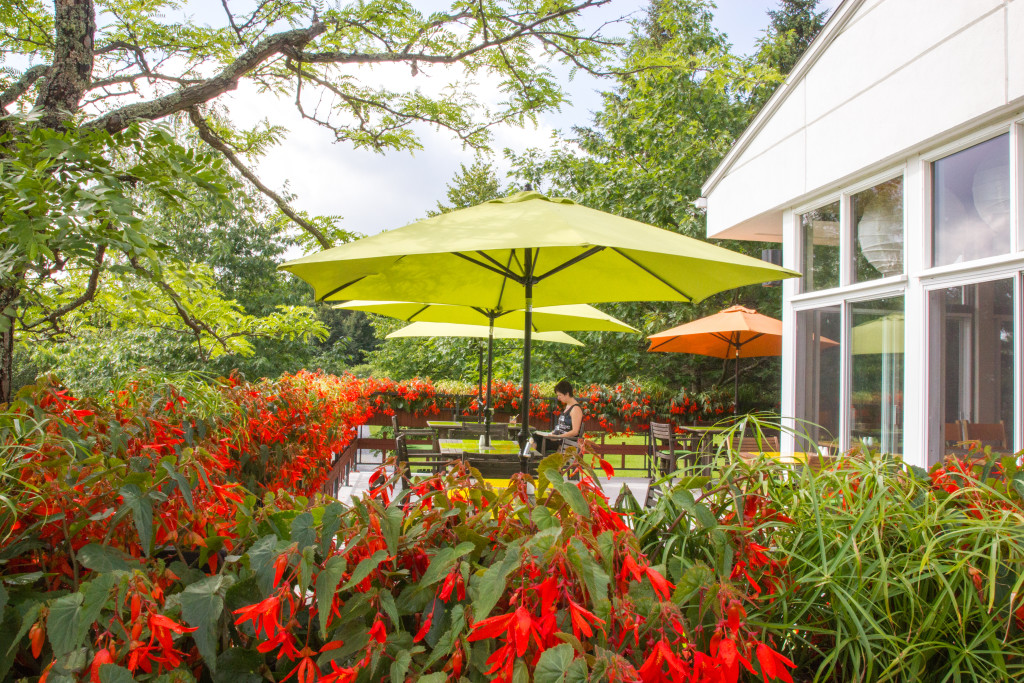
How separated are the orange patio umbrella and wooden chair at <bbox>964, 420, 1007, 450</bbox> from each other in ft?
14.6

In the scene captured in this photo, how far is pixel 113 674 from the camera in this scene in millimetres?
947

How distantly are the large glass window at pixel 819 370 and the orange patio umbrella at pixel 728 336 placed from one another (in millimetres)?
2365

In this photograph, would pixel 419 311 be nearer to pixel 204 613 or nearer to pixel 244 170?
pixel 244 170

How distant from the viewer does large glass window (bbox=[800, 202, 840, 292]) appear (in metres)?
5.83

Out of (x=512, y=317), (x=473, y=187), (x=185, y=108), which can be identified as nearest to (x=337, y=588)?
(x=185, y=108)

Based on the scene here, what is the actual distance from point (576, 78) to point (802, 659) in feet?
20.5

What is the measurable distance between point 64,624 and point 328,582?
41 cm

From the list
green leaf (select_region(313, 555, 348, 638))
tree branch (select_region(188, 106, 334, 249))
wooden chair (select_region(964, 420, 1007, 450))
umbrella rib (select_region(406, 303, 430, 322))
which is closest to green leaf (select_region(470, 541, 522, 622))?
green leaf (select_region(313, 555, 348, 638))

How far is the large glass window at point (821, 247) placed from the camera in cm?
583

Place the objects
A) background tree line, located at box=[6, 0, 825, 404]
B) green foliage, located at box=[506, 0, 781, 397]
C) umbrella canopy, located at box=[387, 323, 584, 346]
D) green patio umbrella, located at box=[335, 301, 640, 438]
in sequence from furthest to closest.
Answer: green foliage, located at box=[506, 0, 781, 397] → umbrella canopy, located at box=[387, 323, 584, 346] → green patio umbrella, located at box=[335, 301, 640, 438] → background tree line, located at box=[6, 0, 825, 404]

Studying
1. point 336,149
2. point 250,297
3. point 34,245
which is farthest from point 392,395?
point 250,297

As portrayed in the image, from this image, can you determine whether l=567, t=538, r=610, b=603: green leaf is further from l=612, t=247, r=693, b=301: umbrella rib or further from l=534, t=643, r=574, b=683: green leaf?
l=612, t=247, r=693, b=301: umbrella rib

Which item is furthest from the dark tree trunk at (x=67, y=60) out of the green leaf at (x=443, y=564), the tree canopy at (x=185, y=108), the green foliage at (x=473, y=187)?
the green foliage at (x=473, y=187)

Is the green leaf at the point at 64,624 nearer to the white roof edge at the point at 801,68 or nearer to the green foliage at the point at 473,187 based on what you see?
the white roof edge at the point at 801,68
